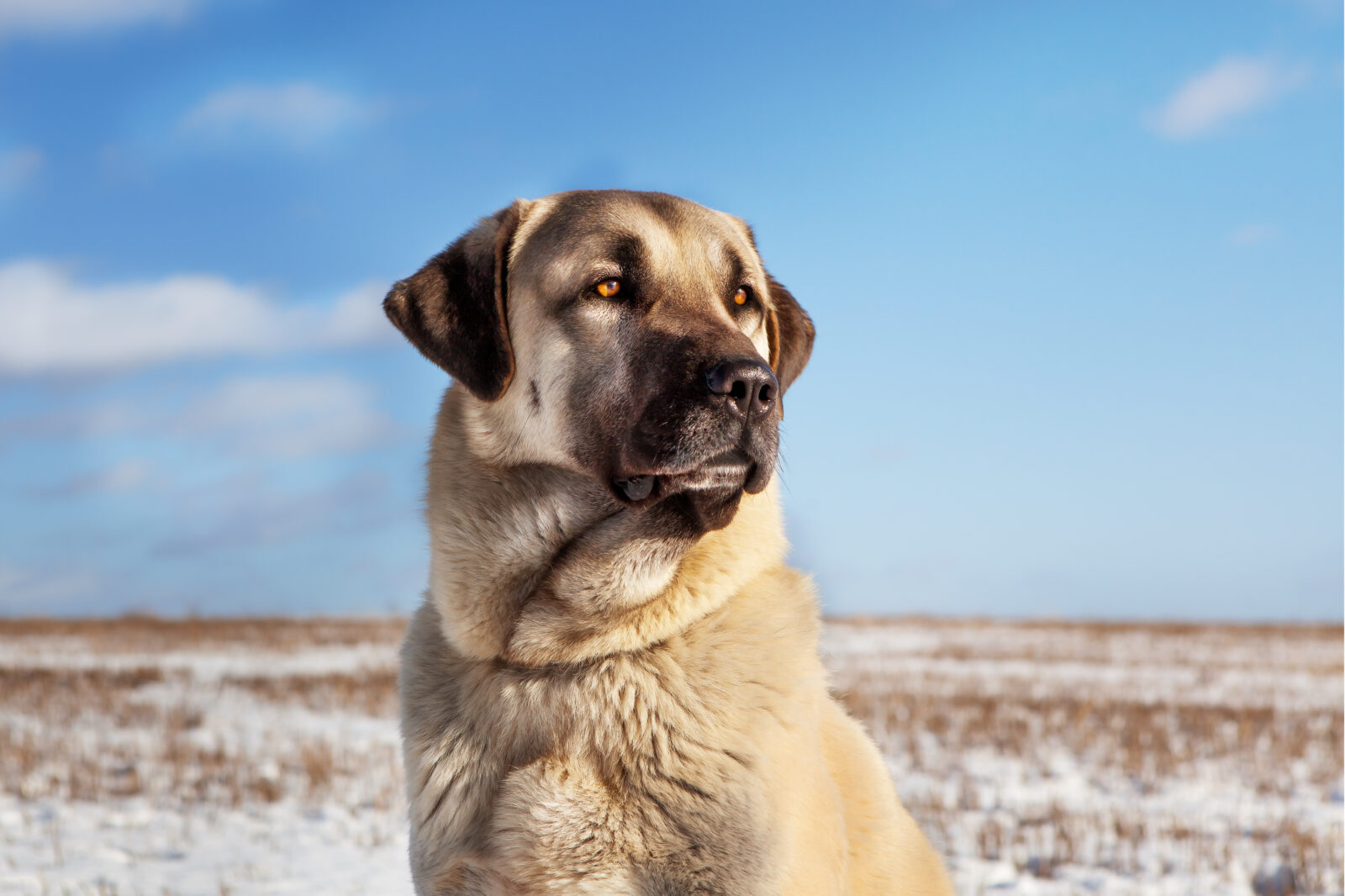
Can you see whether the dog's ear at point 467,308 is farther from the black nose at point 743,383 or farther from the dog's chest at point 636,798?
the dog's chest at point 636,798

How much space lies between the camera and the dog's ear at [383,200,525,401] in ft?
10.4

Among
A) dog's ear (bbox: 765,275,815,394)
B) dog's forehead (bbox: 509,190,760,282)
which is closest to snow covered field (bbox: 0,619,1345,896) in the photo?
dog's ear (bbox: 765,275,815,394)

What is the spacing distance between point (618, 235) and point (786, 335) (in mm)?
872

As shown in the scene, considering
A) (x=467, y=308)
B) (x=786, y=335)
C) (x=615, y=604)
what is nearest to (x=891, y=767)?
(x=786, y=335)

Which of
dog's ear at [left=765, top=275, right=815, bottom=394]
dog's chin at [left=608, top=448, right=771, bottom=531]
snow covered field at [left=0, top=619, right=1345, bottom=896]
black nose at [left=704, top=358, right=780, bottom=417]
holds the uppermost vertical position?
dog's ear at [left=765, top=275, right=815, bottom=394]

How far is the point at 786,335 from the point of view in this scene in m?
3.74

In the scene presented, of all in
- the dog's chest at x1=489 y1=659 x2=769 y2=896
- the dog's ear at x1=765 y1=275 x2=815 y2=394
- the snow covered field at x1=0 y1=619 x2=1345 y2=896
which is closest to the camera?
the dog's chest at x1=489 y1=659 x2=769 y2=896

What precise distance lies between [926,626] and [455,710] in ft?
89.5

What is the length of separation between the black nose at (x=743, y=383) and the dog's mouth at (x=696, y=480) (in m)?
0.13

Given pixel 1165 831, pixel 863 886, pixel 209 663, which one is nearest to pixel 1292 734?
pixel 1165 831

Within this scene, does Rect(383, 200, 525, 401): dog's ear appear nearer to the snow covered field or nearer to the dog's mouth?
the dog's mouth

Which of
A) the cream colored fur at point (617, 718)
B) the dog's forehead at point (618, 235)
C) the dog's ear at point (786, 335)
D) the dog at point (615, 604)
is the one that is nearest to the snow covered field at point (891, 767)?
the cream colored fur at point (617, 718)

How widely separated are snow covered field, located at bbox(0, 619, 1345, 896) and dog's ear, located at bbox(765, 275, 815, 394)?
0.99 metres

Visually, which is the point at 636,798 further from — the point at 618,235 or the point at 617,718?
the point at 618,235
